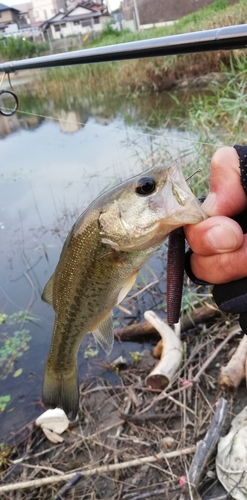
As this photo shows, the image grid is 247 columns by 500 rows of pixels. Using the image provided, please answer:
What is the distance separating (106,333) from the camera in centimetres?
167

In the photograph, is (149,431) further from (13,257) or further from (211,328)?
(13,257)

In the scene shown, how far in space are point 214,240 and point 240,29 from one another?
844 mm

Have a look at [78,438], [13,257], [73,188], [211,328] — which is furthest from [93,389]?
[73,188]

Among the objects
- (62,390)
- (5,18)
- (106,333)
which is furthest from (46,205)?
(106,333)

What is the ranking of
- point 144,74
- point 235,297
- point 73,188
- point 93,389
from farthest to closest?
point 144,74, point 73,188, point 93,389, point 235,297

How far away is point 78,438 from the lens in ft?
10.2

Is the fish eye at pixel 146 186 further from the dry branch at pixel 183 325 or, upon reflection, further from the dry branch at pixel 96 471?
the dry branch at pixel 183 325

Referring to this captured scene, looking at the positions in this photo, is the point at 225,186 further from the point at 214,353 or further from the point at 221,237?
the point at 214,353

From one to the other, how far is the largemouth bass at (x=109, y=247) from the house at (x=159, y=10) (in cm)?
1730

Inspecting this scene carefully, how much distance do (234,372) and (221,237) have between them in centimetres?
214

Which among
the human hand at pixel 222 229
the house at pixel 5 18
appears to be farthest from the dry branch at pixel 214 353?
the house at pixel 5 18

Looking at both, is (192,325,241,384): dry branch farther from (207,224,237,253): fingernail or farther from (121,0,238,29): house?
(121,0,238,29): house

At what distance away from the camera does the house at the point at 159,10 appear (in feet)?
60.6

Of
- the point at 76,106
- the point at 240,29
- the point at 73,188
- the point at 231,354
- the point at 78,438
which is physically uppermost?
the point at 240,29
